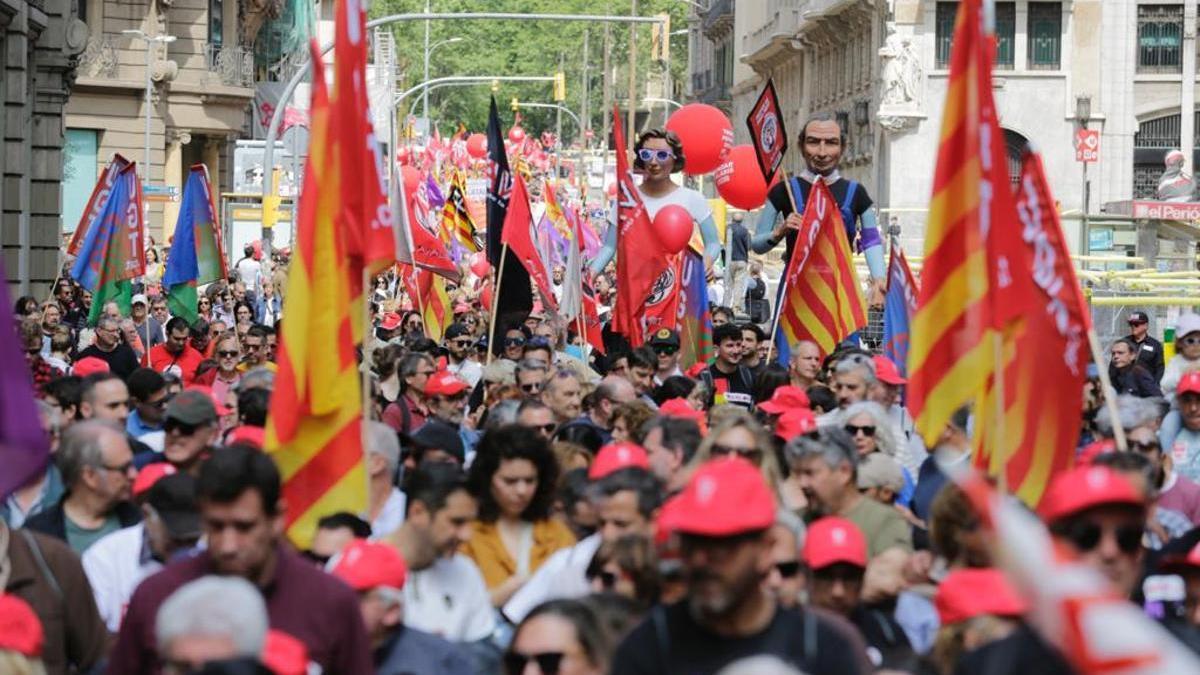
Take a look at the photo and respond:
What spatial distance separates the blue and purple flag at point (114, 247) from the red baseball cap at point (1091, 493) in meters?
15.4

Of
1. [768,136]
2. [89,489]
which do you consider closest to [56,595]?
[89,489]

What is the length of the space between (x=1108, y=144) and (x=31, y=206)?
29.7 m

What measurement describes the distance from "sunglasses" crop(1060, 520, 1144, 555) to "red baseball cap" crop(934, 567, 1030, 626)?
543 millimetres

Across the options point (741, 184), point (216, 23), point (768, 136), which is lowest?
point (741, 184)

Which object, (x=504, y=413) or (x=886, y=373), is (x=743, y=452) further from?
(x=886, y=373)

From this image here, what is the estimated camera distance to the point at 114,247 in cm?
2059

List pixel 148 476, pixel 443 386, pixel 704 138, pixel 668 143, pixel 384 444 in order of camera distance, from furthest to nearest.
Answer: pixel 704 138, pixel 668 143, pixel 443 386, pixel 384 444, pixel 148 476

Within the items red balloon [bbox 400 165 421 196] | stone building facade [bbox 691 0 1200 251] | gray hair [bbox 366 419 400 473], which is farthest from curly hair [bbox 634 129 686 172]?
stone building facade [bbox 691 0 1200 251]

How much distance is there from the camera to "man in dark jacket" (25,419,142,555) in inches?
330

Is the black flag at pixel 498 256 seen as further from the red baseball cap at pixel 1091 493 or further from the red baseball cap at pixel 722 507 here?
the red baseball cap at pixel 722 507

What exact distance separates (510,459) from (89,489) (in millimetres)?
1367

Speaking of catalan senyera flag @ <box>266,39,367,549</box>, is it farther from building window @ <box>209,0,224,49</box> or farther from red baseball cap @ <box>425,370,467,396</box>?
building window @ <box>209,0,224,49</box>

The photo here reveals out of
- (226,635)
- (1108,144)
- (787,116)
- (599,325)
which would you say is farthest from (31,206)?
(787,116)

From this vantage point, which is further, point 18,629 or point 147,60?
point 147,60
